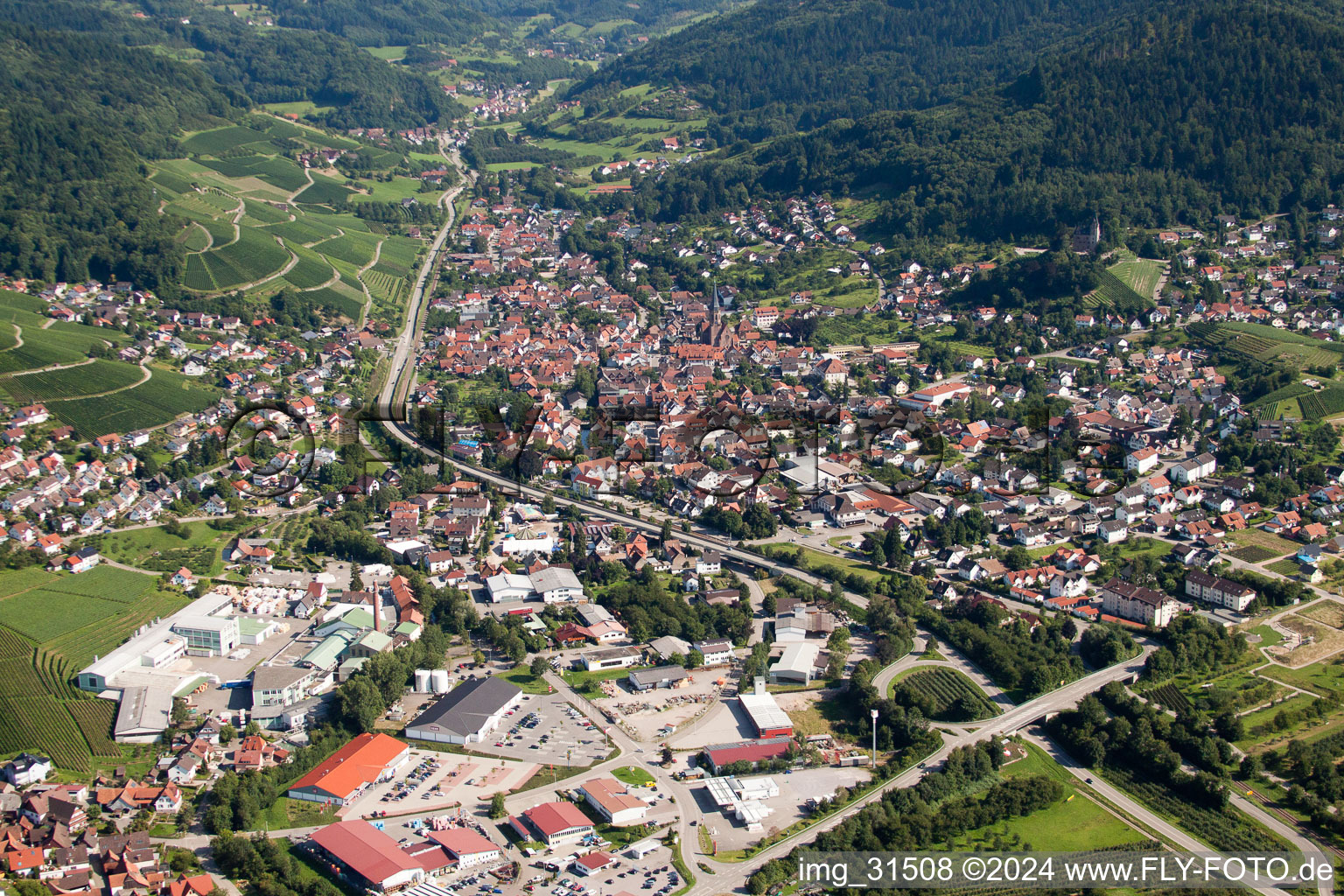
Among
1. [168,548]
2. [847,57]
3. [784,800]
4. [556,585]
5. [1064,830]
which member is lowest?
[1064,830]

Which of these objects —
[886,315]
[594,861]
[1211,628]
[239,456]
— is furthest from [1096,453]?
[239,456]

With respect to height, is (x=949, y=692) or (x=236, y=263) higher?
(x=236, y=263)

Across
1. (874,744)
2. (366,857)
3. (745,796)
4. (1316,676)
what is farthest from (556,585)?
(1316,676)

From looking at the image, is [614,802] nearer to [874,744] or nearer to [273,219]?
[874,744]

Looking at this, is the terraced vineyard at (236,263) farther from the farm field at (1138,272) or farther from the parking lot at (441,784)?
the farm field at (1138,272)

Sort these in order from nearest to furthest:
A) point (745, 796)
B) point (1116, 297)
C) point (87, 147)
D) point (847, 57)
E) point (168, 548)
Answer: point (745, 796), point (168, 548), point (1116, 297), point (87, 147), point (847, 57)
